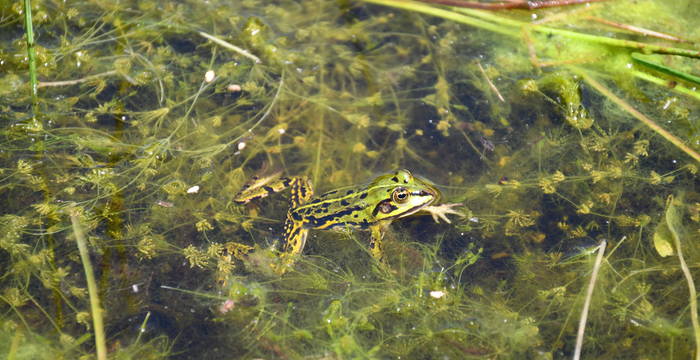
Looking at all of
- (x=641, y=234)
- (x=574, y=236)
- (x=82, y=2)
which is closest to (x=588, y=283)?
(x=574, y=236)

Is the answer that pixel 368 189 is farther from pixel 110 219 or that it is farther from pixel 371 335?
pixel 110 219

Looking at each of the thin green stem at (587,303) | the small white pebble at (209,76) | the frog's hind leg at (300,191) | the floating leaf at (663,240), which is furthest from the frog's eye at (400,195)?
the small white pebble at (209,76)

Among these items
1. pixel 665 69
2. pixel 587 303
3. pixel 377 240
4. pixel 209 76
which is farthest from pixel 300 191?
pixel 665 69

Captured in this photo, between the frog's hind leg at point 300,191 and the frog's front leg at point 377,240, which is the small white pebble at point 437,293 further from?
the frog's hind leg at point 300,191

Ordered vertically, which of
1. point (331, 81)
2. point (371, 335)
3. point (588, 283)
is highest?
point (331, 81)

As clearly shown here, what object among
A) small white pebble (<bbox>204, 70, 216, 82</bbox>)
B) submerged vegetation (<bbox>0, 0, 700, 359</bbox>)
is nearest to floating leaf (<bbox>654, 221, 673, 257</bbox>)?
submerged vegetation (<bbox>0, 0, 700, 359</bbox>)

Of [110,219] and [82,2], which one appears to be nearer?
[110,219]

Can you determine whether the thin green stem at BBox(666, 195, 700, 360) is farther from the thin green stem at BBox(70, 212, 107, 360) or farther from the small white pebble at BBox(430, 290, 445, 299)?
the thin green stem at BBox(70, 212, 107, 360)

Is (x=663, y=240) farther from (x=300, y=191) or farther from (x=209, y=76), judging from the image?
(x=209, y=76)
